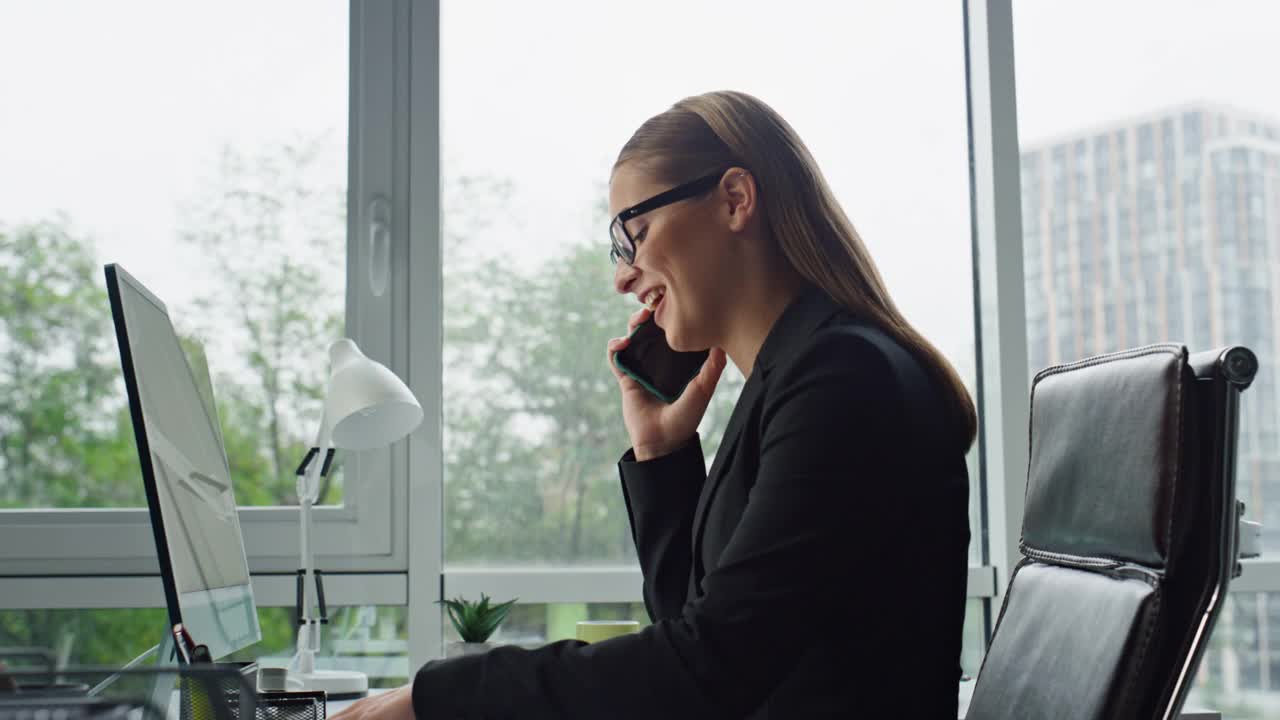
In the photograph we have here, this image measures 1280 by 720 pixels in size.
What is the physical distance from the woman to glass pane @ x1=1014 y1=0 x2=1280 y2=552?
55.9 inches

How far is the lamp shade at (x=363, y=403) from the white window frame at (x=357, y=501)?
13.1 inches

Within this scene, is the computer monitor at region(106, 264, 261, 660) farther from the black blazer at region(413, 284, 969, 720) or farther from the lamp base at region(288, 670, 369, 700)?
the black blazer at region(413, 284, 969, 720)

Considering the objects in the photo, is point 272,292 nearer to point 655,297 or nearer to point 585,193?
point 585,193

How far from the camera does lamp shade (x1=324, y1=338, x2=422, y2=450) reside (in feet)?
6.05

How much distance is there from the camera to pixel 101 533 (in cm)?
223

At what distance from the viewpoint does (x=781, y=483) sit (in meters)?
1.04

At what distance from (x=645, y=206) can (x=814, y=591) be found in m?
0.56

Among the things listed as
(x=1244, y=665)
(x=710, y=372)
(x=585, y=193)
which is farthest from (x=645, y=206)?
(x=1244, y=665)

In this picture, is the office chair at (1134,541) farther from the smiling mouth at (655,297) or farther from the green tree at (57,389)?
the green tree at (57,389)

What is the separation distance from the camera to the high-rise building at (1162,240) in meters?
2.56

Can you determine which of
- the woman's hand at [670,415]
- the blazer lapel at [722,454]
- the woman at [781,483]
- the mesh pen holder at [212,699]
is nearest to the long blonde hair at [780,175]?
the woman at [781,483]

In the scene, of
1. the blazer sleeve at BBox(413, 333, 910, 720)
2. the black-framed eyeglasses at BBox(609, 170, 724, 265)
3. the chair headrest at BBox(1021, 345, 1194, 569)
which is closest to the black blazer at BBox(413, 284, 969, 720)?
the blazer sleeve at BBox(413, 333, 910, 720)

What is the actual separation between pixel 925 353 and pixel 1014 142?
1.50 m

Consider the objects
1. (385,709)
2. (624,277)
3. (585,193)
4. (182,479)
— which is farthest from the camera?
(585,193)
